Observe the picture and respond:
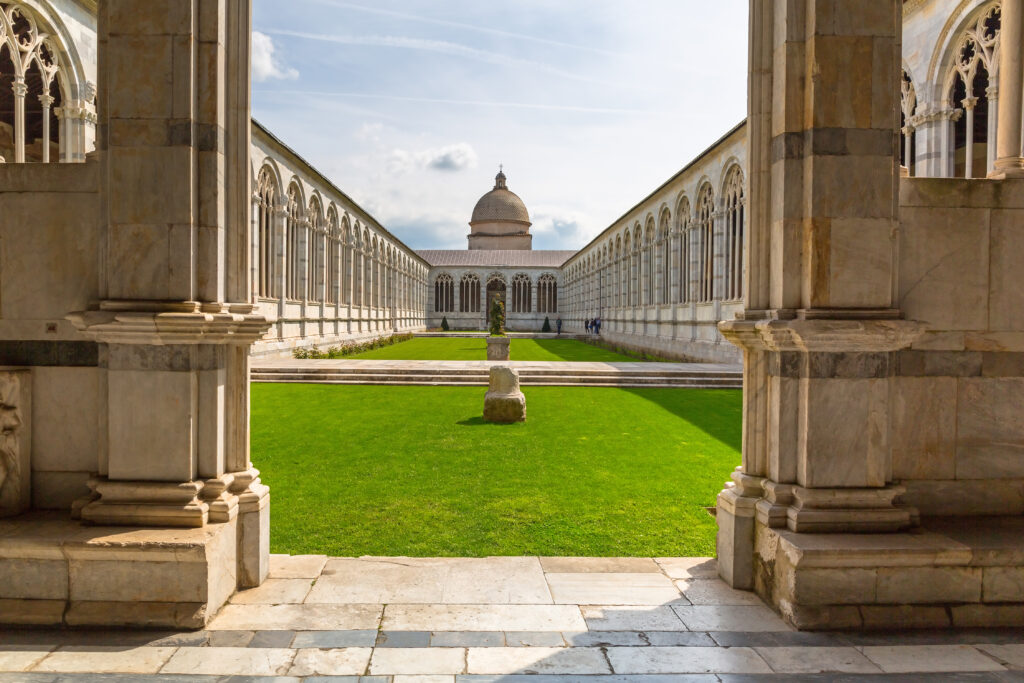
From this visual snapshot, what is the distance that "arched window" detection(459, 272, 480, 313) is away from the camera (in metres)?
67.4

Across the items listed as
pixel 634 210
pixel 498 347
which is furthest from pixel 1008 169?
pixel 634 210

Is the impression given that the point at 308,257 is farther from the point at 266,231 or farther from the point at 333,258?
the point at 333,258

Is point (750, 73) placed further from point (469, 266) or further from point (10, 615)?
point (469, 266)

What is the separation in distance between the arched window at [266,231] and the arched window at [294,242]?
1.60 metres

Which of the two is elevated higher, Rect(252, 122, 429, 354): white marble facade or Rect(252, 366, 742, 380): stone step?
Rect(252, 122, 429, 354): white marble facade

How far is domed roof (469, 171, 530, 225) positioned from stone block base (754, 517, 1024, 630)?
78.2m

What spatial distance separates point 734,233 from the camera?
22.8 m

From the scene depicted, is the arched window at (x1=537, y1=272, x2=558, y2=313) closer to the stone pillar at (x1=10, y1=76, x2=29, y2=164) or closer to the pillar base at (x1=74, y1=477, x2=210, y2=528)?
the stone pillar at (x1=10, y1=76, x2=29, y2=164)

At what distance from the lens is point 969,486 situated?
14.7 ft

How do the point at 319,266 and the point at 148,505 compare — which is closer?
the point at 148,505

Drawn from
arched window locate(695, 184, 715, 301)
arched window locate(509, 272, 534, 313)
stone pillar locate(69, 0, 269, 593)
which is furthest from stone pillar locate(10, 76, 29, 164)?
arched window locate(509, 272, 534, 313)

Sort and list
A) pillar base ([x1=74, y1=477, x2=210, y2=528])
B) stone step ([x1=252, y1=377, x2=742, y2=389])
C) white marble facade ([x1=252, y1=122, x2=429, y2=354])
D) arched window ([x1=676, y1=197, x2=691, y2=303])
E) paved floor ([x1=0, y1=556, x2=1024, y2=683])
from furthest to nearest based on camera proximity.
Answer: arched window ([x1=676, y1=197, x2=691, y2=303])
white marble facade ([x1=252, y1=122, x2=429, y2=354])
stone step ([x1=252, y1=377, x2=742, y2=389])
pillar base ([x1=74, y1=477, x2=210, y2=528])
paved floor ([x1=0, y1=556, x2=1024, y2=683])

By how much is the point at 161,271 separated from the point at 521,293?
64.0 m

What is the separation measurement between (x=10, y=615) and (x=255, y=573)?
132 cm
